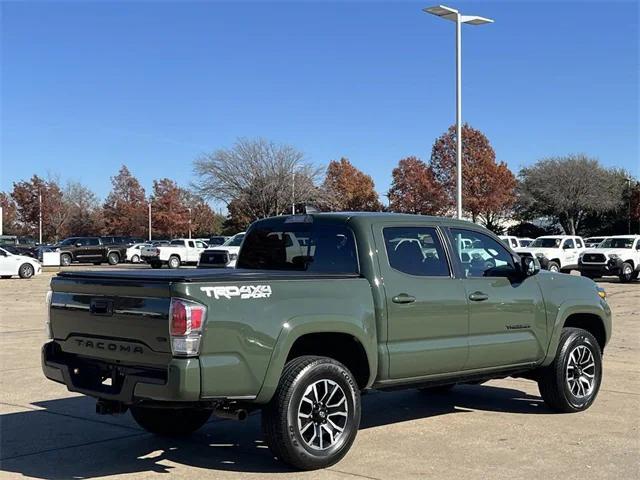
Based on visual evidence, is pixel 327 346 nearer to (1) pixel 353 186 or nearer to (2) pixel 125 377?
(2) pixel 125 377

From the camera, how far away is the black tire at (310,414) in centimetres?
541

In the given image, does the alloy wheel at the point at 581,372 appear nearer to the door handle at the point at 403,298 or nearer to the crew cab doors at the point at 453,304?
the crew cab doors at the point at 453,304

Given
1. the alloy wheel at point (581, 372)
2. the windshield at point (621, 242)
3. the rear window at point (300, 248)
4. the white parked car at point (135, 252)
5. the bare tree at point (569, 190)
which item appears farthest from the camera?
the bare tree at point (569, 190)

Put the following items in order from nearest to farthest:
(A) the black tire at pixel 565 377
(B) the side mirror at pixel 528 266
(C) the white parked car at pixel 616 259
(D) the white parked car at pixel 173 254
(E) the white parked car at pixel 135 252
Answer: (B) the side mirror at pixel 528 266, (A) the black tire at pixel 565 377, (C) the white parked car at pixel 616 259, (D) the white parked car at pixel 173 254, (E) the white parked car at pixel 135 252

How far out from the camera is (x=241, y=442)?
6520 mm

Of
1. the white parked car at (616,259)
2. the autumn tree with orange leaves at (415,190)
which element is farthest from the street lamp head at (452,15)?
the autumn tree with orange leaves at (415,190)

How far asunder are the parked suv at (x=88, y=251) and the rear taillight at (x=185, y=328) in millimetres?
42971

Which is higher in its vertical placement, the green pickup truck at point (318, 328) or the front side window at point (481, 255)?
the front side window at point (481, 255)

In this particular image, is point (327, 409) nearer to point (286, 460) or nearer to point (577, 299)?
point (286, 460)

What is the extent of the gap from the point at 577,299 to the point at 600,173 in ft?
211

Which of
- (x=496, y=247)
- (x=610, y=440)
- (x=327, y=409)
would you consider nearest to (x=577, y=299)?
(x=496, y=247)

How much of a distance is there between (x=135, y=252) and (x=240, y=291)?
4553 cm

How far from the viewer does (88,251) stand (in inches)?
1841

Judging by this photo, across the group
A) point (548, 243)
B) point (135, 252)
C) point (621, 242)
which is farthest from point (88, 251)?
point (621, 242)
